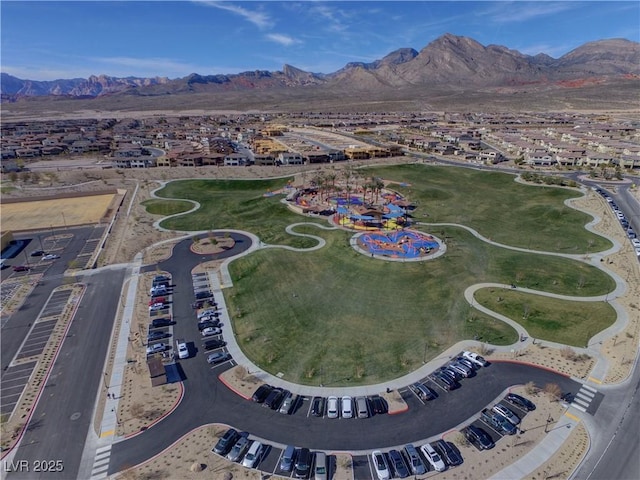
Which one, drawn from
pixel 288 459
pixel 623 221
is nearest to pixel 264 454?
pixel 288 459

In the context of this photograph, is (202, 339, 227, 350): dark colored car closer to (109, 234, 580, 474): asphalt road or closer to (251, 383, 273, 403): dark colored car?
(109, 234, 580, 474): asphalt road

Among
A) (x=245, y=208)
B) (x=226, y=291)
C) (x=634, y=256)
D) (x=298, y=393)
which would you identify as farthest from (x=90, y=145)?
(x=634, y=256)

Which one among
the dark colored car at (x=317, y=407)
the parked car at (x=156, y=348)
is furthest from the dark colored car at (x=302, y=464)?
the parked car at (x=156, y=348)

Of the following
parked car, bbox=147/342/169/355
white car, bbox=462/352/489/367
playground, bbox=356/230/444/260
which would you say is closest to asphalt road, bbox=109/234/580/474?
white car, bbox=462/352/489/367

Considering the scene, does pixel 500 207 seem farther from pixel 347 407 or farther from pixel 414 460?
pixel 414 460

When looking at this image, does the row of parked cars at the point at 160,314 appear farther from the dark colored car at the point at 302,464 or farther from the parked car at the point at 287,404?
the dark colored car at the point at 302,464

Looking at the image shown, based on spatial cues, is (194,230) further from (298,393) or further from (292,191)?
(298,393)
